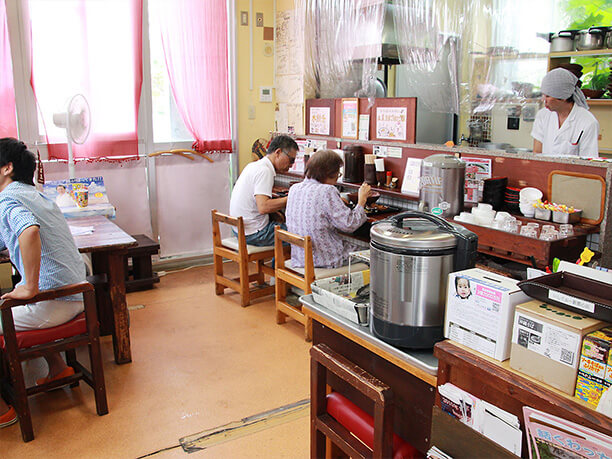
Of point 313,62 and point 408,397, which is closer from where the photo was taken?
point 408,397

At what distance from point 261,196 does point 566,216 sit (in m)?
2.00

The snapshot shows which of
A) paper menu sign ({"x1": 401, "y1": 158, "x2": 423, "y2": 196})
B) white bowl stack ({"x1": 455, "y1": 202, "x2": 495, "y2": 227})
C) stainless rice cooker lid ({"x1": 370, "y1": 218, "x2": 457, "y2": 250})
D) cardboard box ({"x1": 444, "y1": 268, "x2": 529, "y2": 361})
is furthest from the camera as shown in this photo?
paper menu sign ({"x1": 401, "y1": 158, "x2": 423, "y2": 196})

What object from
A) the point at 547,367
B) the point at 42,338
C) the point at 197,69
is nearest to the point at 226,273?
→ the point at 197,69

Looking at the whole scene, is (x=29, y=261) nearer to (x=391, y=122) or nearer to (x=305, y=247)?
(x=305, y=247)

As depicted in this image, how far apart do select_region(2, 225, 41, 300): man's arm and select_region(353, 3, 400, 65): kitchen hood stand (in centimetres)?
272

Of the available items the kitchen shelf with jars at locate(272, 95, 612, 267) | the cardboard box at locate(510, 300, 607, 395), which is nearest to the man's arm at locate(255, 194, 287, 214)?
the kitchen shelf with jars at locate(272, 95, 612, 267)

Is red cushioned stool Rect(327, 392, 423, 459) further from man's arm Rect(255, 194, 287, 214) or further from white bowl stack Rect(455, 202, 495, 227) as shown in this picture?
man's arm Rect(255, 194, 287, 214)

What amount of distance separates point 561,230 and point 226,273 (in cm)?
292

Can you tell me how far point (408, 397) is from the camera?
1.49 meters

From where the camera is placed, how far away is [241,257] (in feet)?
12.4

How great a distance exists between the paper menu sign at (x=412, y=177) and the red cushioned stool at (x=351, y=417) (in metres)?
2.07

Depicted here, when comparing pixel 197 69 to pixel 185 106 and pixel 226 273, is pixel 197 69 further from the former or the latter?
pixel 226 273

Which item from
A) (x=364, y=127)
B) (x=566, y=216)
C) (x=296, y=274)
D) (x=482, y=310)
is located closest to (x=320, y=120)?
(x=364, y=127)

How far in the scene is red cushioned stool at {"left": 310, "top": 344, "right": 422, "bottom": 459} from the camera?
1.44m
